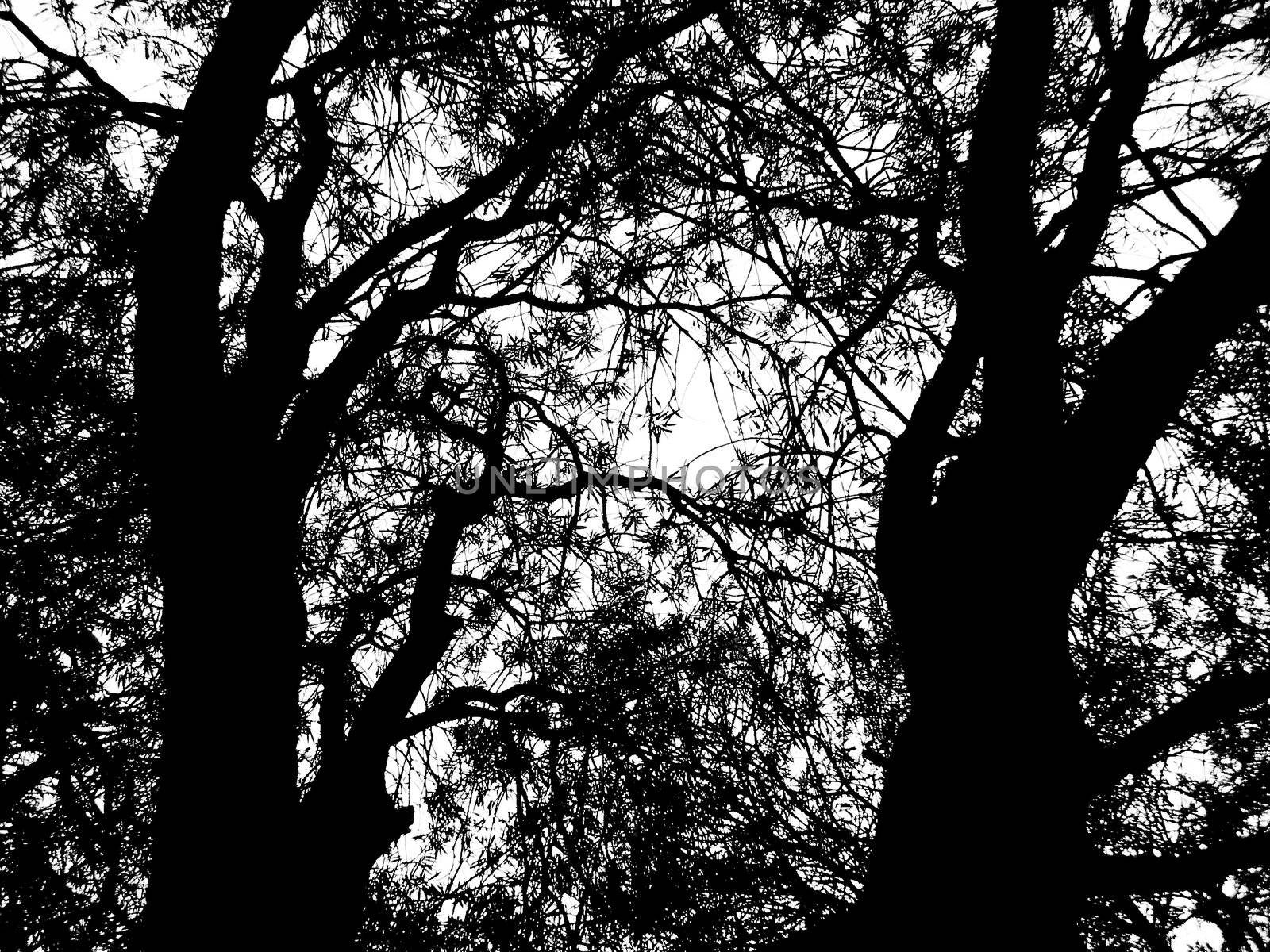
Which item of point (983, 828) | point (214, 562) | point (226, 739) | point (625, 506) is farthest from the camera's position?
point (625, 506)

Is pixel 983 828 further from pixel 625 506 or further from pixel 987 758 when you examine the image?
pixel 625 506

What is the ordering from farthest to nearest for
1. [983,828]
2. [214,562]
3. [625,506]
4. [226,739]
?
[625,506], [214,562], [226,739], [983,828]

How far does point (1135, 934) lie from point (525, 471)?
143 inches

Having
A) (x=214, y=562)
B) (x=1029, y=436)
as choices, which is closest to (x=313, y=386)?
(x=214, y=562)

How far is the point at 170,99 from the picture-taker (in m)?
4.47

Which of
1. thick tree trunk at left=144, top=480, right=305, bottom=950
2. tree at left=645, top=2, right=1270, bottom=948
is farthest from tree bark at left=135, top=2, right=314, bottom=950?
tree at left=645, top=2, right=1270, bottom=948

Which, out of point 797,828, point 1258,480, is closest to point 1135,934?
point 797,828

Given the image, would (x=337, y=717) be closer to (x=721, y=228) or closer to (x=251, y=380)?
(x=251, y=380)

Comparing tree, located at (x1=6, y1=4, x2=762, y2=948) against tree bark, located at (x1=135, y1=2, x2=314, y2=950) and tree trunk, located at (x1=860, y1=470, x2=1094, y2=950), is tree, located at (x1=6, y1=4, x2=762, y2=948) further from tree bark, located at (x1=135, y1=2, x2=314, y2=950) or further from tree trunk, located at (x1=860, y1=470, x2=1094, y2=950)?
tree trunk, located at (x1=860, y1=470, x2=1094, y2=950)

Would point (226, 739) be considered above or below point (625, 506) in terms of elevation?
below

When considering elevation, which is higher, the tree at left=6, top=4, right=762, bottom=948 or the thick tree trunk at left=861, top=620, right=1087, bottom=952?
the tree at left=6, top=4, right=762, bottom=948

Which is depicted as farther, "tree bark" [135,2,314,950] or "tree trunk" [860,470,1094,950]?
"tree bark" [135,2,314,950]

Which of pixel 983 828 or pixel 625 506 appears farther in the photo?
pixel 625 506

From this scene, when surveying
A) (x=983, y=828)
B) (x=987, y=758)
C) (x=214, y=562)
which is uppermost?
(x=214, y=562)
